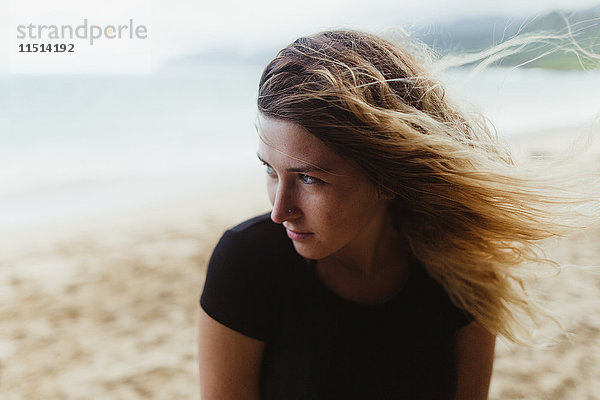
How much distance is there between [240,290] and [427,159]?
0.47 m

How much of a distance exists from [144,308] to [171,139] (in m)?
6.02

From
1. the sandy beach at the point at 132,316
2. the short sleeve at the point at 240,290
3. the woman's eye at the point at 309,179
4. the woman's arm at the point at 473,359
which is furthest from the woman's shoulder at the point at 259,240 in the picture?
the sandy beach at the point at 132,316

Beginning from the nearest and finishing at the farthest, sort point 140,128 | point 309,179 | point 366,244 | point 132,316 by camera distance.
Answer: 1. point 309,179
2. point 366,244
3. point 132,316
4. point 140,128

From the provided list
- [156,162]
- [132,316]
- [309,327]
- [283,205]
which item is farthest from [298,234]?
[156,162]

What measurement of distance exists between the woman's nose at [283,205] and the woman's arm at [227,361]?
0.28 m

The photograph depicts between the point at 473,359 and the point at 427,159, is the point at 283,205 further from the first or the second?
the point at 473,359

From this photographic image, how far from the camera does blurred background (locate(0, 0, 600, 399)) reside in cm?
232

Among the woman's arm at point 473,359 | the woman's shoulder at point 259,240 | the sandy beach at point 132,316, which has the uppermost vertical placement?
the woman's shoulder at point 259,240

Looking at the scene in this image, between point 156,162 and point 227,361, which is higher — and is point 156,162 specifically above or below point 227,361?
below

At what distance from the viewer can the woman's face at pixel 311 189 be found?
96 cm

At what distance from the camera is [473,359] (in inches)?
51.3

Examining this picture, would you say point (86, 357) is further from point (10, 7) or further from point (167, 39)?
point (167, 39)

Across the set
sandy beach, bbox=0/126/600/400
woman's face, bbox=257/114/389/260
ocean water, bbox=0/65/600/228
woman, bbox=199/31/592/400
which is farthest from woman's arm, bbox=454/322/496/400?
ocean water, bbox=0/65/600/228

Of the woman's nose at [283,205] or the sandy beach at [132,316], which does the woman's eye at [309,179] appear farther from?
the sandy beach at [132,316]
